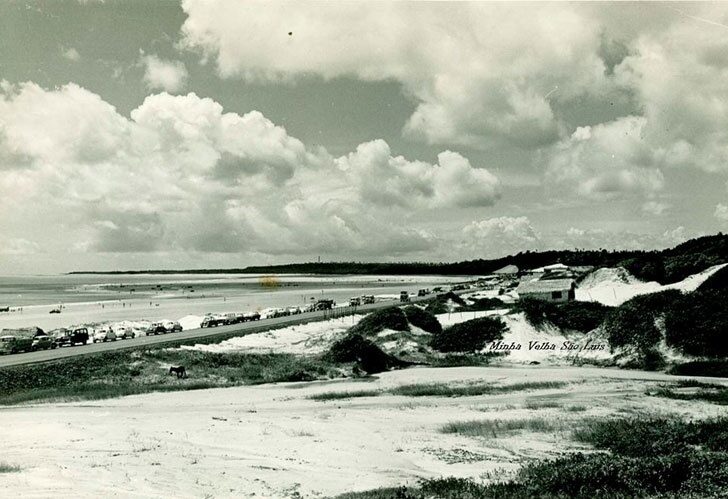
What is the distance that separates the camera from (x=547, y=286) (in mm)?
70750

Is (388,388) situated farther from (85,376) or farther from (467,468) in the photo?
(85,376)

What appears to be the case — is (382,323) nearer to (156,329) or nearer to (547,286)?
(156,329)

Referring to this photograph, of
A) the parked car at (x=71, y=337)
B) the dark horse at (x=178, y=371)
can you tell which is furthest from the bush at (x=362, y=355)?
the parked car at (x=71, y=337)

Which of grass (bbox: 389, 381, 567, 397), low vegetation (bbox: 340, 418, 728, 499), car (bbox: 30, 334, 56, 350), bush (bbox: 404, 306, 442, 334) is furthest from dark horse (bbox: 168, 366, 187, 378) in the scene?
low vegetation (bbox: 340, 418, 728, 499)

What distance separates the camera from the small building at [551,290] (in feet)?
222

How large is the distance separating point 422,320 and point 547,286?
20171 mm

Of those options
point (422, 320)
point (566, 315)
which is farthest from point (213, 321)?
point (566, 315)

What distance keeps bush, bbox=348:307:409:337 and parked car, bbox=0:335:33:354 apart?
27.0 m

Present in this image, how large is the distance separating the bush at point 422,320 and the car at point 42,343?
31433 mm

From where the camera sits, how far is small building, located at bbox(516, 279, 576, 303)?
6756cm

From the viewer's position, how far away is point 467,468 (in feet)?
50.4

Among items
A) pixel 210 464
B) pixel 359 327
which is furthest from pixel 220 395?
pixel 359 327

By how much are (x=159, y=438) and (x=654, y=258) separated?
7208cm

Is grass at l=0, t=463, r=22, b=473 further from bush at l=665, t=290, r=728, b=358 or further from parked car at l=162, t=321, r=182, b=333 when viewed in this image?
parked car at l=162, t=321, r=182, b=333
